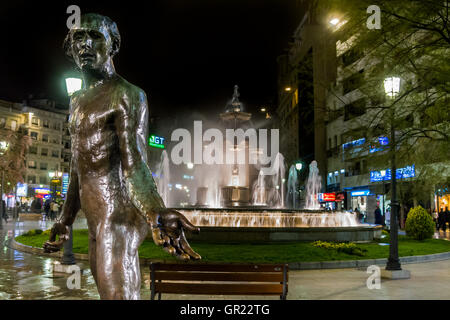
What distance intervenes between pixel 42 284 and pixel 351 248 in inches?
356

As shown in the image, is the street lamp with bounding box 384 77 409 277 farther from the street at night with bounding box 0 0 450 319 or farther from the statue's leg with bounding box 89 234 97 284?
the statue's leg with bounding box 89 234 97 284

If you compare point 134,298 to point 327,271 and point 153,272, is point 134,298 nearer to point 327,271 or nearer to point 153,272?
point 153,272

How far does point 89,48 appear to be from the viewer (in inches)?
112

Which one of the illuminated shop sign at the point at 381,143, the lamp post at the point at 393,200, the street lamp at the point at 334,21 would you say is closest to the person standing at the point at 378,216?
the illuminated shop sign at the point at 381,143

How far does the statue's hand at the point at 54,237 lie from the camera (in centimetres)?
297

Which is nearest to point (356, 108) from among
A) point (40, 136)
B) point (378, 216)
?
point (378, 216)

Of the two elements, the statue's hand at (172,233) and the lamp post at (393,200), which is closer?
the statue's hand at (172,233)

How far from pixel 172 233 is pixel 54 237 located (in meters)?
1.24

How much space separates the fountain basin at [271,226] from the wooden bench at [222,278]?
9508mm

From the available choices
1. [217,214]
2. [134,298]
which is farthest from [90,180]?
[217,214]

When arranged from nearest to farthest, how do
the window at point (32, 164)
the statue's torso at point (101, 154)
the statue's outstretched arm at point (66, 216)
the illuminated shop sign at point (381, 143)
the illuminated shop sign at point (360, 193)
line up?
the statue's torso at point (101, 154) → the statue's outstretched arm at point (66, 216) → the illuminated shop sign at point (381, 143) → the illuminated shop sign at point (360, 193) → the window at point (32, 164)

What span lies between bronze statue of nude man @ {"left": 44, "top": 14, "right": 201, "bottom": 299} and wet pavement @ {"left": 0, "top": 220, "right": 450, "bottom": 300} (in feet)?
16.6

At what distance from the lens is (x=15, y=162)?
43.4 metres

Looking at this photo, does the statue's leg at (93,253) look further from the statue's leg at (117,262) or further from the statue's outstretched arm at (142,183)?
the statue's outstretched arm at (142,183)
